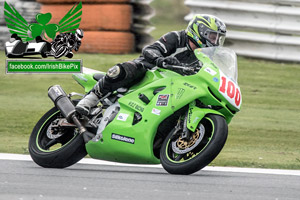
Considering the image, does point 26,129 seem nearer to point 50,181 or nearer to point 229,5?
point 50,181

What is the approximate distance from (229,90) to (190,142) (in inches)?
20.7

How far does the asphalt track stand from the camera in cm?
530

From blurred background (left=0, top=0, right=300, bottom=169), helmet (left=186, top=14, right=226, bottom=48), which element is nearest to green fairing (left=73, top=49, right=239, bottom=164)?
helmet (left=186, top=14, right=226, bottom=48)

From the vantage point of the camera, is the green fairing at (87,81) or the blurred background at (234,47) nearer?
the green fairing at (87,81)

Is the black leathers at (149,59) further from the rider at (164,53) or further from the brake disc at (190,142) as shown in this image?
the brake disc at (190,142)

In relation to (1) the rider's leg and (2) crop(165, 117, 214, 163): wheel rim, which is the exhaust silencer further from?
(2) crop(165, 117, 214, 163): wheel rim

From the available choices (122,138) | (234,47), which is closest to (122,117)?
(122,138)

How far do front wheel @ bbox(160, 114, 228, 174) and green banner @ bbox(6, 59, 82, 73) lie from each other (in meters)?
5.02

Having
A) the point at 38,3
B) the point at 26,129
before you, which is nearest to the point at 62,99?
the point at 26,129

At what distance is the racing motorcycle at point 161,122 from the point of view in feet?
20.4

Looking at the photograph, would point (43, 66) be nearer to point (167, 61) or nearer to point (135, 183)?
point (167, 61)

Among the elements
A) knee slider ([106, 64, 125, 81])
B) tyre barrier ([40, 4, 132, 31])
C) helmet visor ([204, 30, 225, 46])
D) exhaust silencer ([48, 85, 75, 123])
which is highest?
helmet visor ([204, 30, 225, 46])

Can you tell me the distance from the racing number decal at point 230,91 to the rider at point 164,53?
1.60 ft

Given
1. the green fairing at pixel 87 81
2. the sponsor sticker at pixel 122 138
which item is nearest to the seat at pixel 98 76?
the green fairing at pixel 87 81
